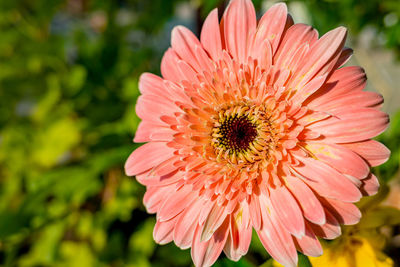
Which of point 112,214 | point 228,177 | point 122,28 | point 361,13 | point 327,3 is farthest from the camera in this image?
point 122,28

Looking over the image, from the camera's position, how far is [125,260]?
1.16 m

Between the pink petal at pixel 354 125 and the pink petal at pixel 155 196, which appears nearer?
the pink petal at pixel 354 125

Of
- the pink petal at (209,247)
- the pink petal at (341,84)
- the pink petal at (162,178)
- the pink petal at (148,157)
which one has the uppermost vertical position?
the pink petal at (341,84)

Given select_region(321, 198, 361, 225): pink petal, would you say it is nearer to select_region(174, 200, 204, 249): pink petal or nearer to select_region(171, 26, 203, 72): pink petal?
select_region(174, 200, 204, 249): pink petal

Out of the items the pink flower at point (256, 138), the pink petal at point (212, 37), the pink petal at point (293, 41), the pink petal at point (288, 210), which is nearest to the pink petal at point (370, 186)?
the pink flower at point (256, 138)

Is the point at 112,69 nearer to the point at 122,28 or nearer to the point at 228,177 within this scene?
the point at 122,28

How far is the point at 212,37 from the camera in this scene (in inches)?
22.5

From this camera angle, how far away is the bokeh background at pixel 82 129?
101 centimetres

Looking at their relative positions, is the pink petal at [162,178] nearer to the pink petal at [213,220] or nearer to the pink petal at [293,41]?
the pink petal at [213,220]

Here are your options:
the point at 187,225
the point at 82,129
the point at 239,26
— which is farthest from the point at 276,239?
the point at 82,129

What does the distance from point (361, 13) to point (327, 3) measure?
0.67 ft

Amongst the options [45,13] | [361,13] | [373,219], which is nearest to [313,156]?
[373,219]

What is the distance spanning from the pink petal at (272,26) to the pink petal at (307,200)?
217 millimetres

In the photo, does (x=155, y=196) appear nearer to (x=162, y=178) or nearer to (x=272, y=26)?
(x=162, y=178)
